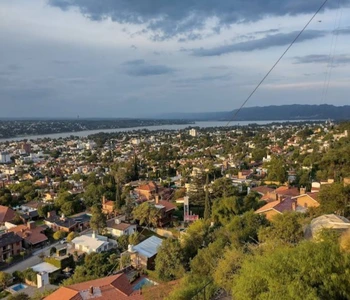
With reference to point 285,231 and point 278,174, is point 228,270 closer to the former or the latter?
point 285,231

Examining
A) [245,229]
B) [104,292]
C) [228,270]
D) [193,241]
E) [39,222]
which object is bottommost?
[39,222]

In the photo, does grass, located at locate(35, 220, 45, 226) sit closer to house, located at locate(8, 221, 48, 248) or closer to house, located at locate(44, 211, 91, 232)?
house, located at locate(44, 211, 91, 232)

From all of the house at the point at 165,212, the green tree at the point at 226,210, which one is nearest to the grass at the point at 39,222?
the house at the point at 165,212

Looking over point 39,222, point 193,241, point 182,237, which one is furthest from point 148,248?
point 39,222

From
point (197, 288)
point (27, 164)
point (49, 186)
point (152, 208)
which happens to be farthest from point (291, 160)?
point (27, 164)

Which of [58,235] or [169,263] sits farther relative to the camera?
[58,235]

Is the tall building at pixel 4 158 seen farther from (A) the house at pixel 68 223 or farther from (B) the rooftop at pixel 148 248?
(B) the rooftop at pixel 148 248
